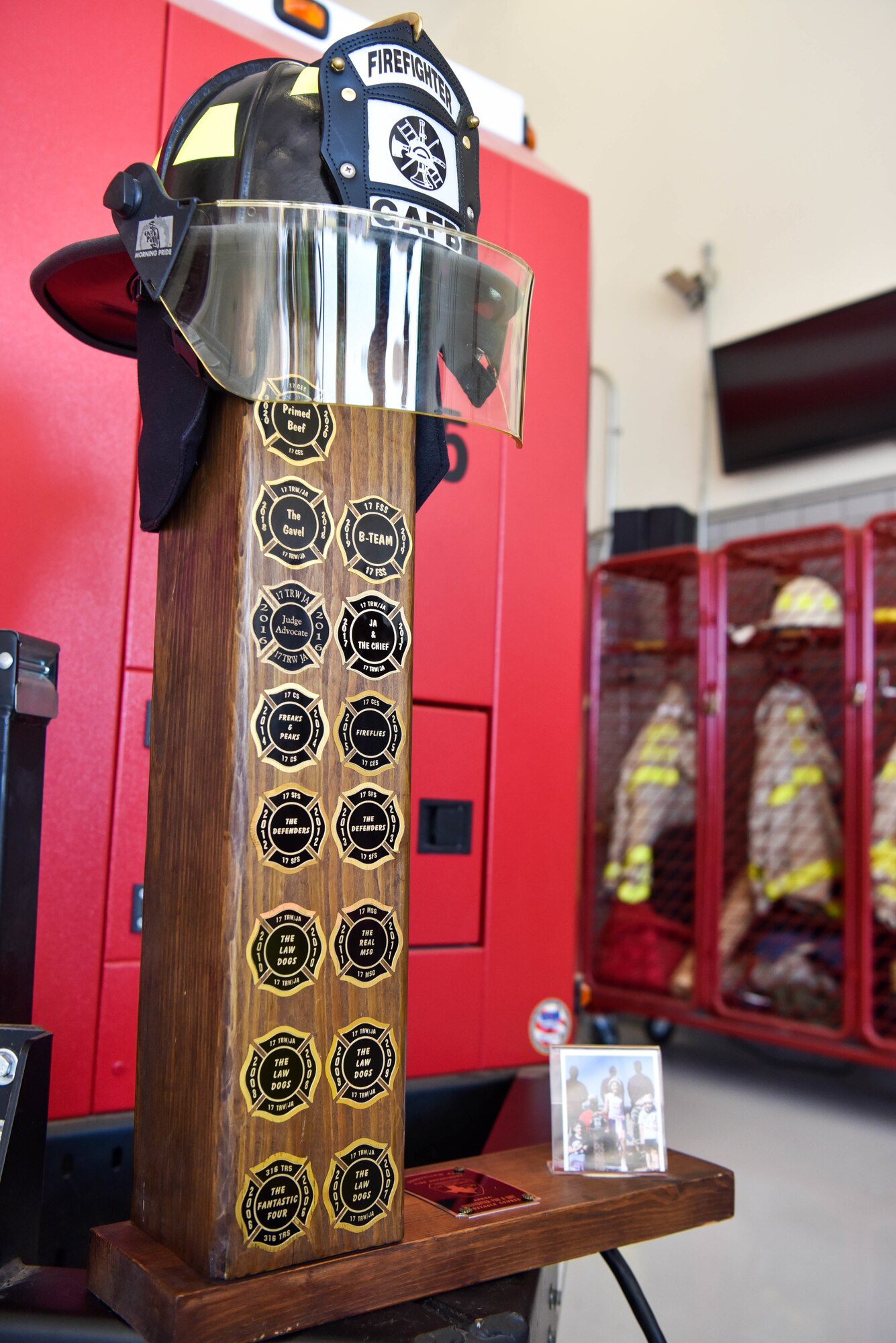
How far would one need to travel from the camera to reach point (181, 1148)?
65cm

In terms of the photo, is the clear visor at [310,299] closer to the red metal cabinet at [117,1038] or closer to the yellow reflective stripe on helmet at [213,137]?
the yellow reflective stripe on helmet at [213,137]

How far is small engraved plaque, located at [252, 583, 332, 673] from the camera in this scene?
0.65 m

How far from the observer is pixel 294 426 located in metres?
0.67

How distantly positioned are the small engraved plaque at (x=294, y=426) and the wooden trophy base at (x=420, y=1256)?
1.60ft

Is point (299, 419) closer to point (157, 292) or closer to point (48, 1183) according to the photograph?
point (157, 292)

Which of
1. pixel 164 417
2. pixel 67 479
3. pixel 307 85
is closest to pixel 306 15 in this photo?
pixel 67 479

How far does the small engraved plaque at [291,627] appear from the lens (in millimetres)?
646

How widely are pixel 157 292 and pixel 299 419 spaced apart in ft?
0.37

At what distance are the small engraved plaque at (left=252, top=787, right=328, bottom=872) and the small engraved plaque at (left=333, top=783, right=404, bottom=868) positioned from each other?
0.6 inches

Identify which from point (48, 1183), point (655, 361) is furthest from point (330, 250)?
point (655, 361)

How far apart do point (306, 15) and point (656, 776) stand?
2.43m

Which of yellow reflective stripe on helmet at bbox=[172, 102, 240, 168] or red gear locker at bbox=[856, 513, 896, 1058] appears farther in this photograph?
red gear locker at bbox=[856, 513, 896, 1058]

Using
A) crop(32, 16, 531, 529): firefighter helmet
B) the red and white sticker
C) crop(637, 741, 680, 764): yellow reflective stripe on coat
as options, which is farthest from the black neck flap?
crop(637, 741, 680, 764): yellow reflective stripe on coat

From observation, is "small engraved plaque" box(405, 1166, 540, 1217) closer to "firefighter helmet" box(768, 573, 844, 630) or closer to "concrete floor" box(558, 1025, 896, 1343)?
"concrete floor" box(558, 1025, 896, 1343)
